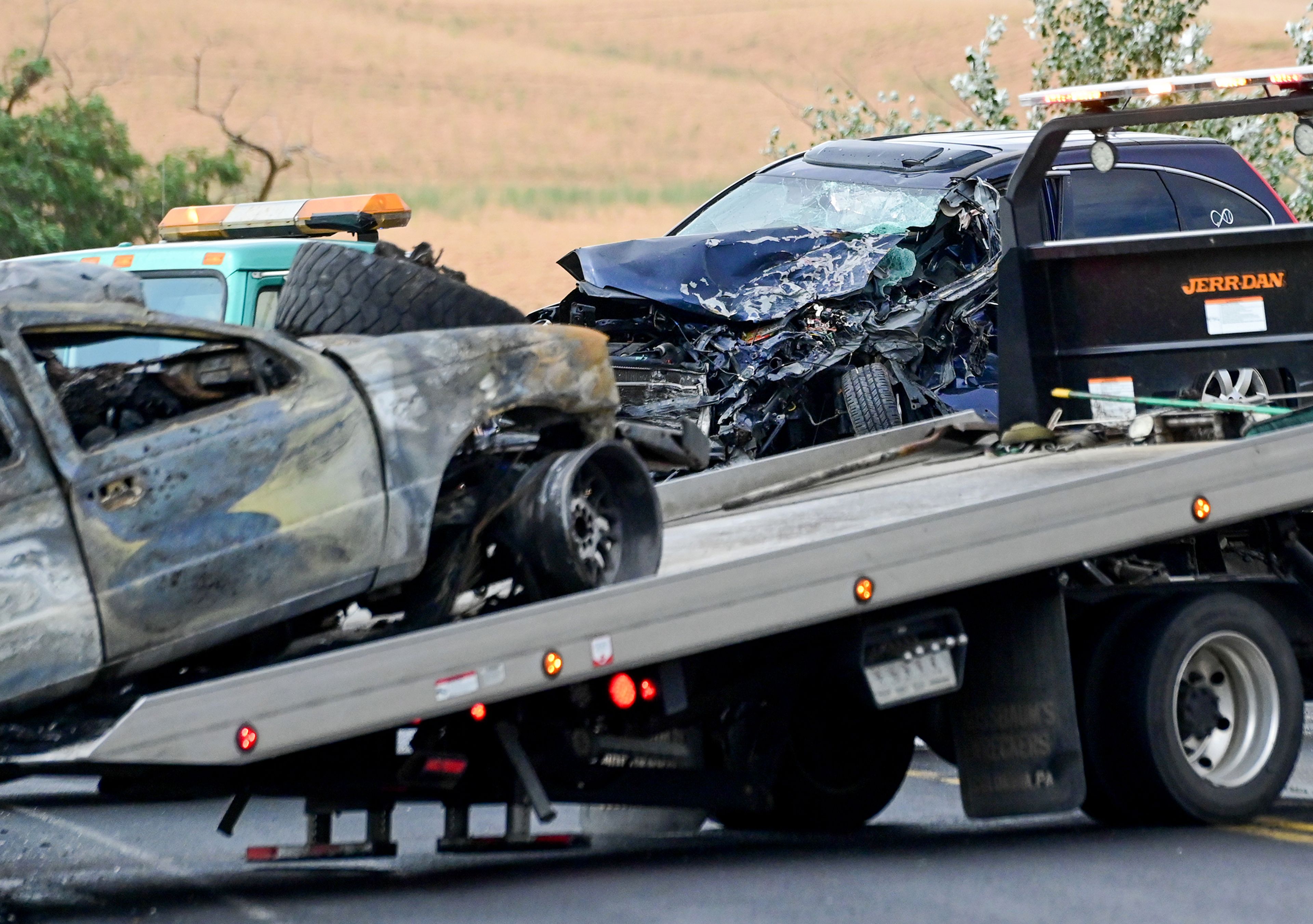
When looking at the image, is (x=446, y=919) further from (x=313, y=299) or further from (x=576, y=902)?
(x=313, y=299)

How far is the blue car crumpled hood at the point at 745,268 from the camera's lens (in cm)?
1026

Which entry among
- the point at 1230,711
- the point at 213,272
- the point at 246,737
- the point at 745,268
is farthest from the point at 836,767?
the point at 213,272

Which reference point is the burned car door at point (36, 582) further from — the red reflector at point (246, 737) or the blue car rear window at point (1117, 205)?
the blue car rear window at point (1117, 205)

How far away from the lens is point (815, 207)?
36.9ft

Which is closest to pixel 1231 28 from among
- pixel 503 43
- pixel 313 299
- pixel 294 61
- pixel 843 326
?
pixel 503 43

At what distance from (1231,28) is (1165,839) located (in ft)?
214

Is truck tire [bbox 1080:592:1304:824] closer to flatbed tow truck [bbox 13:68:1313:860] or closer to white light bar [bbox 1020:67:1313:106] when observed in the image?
flatbed tow truck [bbox 13:68:1313:860]

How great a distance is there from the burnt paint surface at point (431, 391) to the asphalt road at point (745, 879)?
1.22 m

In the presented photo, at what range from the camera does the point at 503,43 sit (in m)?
76.9

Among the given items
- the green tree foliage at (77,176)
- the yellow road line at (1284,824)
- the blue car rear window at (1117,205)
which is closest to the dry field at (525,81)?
the green tree foliage at (77,176)

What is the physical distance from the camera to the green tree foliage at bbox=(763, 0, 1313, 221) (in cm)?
1722

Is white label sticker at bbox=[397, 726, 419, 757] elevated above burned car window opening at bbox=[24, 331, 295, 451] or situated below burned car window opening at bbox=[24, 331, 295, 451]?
below

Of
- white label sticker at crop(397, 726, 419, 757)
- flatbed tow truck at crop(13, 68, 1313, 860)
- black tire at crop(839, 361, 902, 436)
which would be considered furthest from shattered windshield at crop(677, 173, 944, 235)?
white label sticker at crop(397, 726, 419, 757)

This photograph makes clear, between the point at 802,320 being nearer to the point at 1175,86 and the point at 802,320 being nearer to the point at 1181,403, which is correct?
the point at 1181,403
